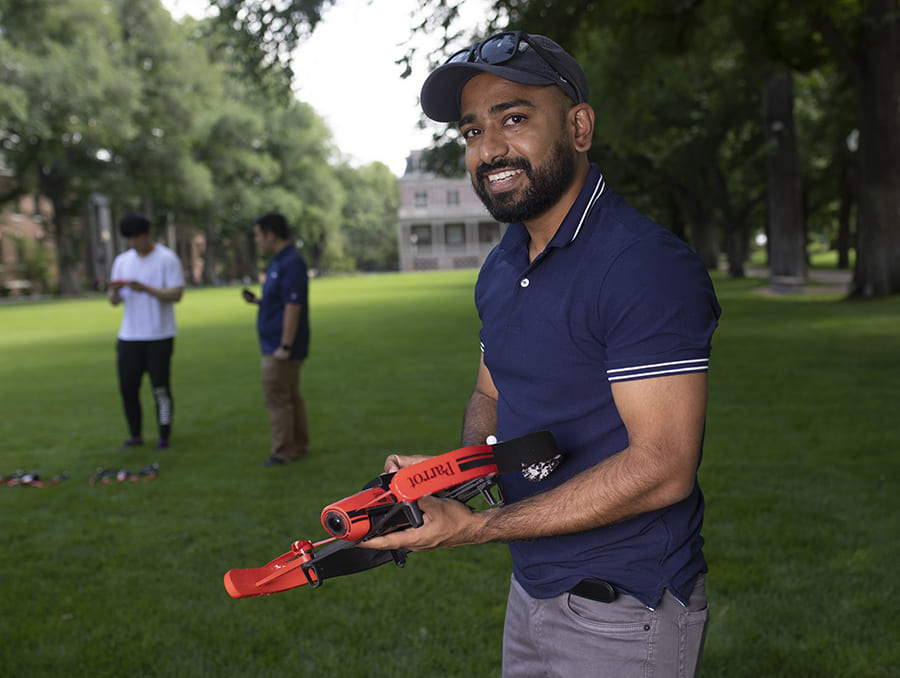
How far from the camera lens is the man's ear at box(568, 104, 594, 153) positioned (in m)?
2.04

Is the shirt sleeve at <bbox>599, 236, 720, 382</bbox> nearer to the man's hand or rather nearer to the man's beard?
the man's beard

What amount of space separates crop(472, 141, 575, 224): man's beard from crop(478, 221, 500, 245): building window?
104070 mm

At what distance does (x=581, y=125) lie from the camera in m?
2.05

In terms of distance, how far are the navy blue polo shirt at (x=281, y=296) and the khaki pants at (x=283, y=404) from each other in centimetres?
13

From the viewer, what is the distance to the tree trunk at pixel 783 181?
26.7 m

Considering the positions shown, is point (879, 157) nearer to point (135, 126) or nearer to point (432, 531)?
point (432, 531)

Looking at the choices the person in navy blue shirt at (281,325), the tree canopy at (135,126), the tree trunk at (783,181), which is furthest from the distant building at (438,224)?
the person in navy blue shirt at (281,325)

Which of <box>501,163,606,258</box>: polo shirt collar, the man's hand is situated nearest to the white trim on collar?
<box>501,163,606,258</box>: polo shirt collar

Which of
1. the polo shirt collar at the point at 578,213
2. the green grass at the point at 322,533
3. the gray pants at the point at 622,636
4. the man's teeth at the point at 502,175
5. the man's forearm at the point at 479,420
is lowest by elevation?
the green grass at the point at 322,533

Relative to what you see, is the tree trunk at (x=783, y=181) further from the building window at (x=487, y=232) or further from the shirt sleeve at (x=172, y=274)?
the building window at (x=487, y=232)

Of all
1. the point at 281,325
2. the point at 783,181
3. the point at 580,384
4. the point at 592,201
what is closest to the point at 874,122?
the point at 783,181

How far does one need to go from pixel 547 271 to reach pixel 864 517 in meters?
4.78

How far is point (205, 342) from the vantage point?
64.5 feet

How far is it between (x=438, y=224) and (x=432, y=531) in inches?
4154
